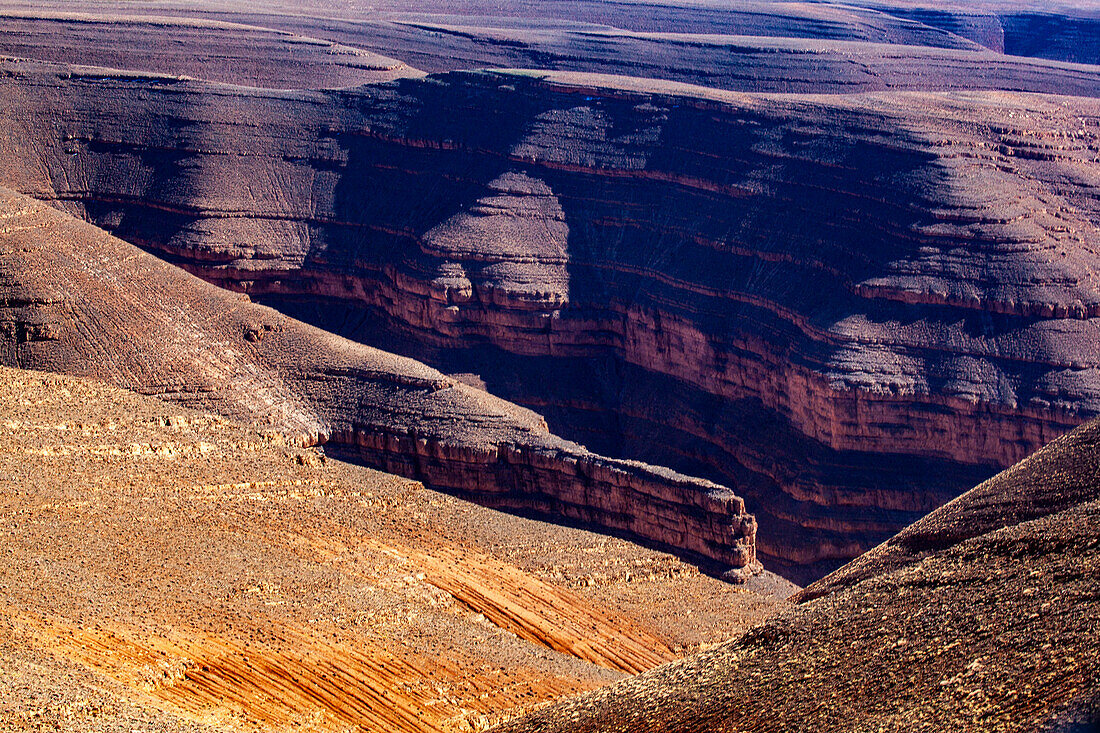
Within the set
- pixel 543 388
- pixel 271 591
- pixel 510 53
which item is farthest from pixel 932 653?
pixel 510 53

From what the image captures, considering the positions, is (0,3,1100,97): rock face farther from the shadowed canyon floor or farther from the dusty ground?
the dusty ground

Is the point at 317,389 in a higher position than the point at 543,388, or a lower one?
higher

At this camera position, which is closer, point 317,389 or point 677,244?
point 317,389

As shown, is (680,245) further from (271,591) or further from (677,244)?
(271,591)

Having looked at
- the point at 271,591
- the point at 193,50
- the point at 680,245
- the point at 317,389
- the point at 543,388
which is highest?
the point at 193,50

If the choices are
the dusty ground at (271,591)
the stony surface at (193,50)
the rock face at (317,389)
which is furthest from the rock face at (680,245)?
the stony surface at (193,50)

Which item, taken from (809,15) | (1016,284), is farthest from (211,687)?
(809,15)
